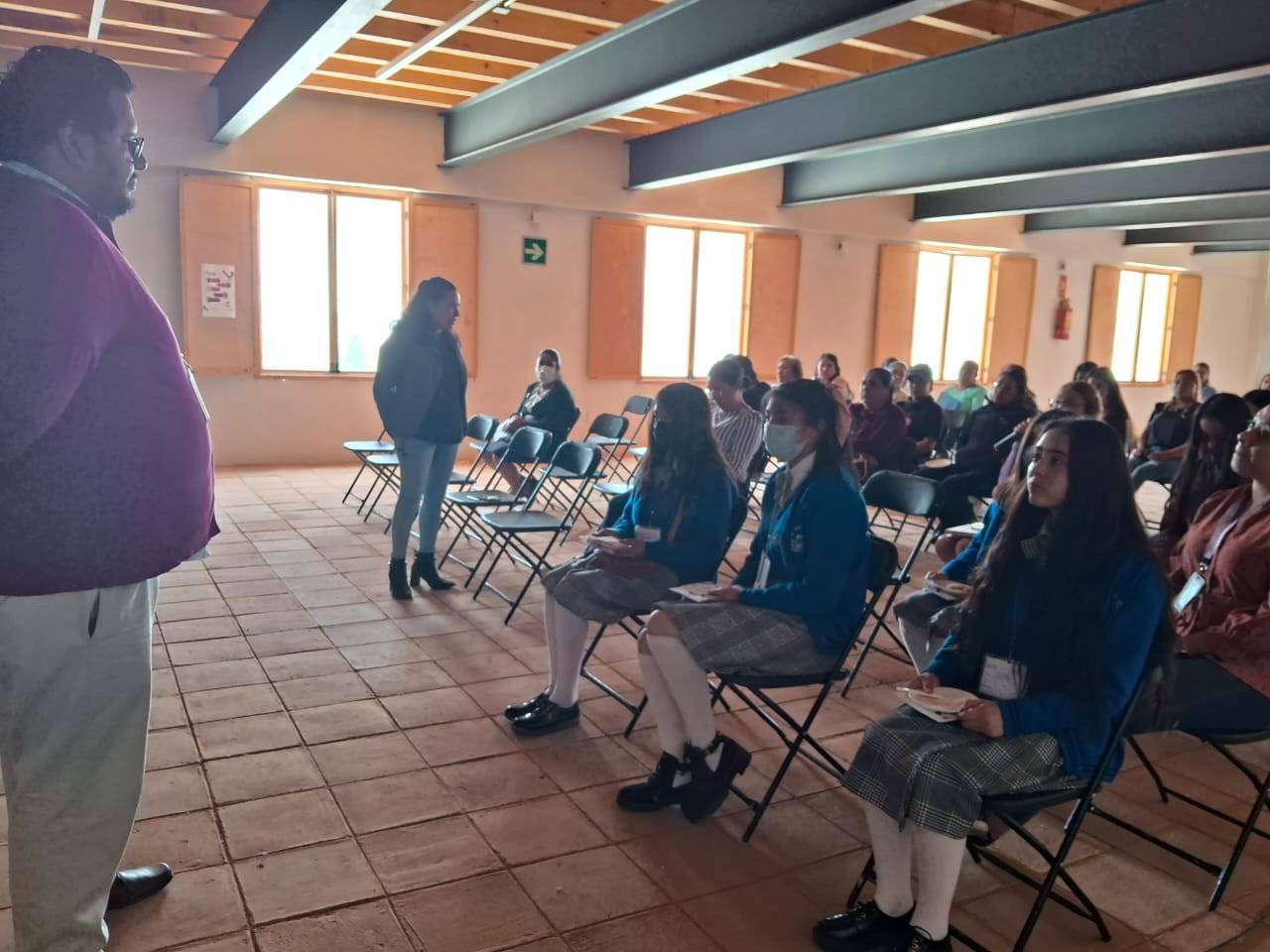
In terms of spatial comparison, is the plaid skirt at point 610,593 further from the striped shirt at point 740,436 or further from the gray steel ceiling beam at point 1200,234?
the gray steel ceiling beam at point 1200,234

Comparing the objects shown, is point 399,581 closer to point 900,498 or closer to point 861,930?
point 900,498

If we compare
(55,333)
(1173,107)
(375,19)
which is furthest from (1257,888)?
(375,19)

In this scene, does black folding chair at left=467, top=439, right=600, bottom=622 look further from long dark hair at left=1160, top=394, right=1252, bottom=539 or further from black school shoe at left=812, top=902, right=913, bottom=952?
long dark hair at left=1160, top=394, right=1252, bottom=539

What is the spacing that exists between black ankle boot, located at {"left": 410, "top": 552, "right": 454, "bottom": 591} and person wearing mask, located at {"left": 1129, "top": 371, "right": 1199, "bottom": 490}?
483 cm

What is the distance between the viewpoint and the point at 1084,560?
2119 mm

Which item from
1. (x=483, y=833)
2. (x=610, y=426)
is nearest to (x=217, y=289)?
(x=610, y=426)

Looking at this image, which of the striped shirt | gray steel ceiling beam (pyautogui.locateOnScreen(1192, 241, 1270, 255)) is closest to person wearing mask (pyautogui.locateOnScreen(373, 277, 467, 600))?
the striped shirt

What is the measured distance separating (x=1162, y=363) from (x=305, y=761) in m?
14.9

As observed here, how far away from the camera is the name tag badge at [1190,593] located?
8.82ft

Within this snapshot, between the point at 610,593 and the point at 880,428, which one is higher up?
the point at 880,428

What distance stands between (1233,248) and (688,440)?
14284mm

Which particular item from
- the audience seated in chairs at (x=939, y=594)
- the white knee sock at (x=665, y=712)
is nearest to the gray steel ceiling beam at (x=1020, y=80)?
the audience seated in chairs at (x=939, y=594)

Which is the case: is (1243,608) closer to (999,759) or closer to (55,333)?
(999,759)

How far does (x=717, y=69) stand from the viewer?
499cm
